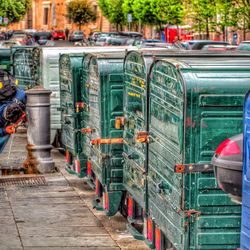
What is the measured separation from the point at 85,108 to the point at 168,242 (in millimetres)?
4506

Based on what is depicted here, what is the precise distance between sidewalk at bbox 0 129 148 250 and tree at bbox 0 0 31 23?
80.7 m

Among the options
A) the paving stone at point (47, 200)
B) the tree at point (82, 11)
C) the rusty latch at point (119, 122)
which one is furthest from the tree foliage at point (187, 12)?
the rusty latch at point (119, 122)

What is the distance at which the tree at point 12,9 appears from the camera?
9475 cm

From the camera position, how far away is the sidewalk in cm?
1034

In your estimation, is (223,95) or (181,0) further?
(181,0)

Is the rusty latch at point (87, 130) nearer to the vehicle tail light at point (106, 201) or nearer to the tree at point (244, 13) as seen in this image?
the vehicle tail light at point (106, 201)

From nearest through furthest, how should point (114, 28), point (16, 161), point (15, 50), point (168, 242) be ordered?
point (168, 242) < point (16, 161) < point (15, 50) < point (114, 28)

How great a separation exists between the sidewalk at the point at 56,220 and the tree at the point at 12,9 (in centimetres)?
8074

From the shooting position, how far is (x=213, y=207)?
7887 mm

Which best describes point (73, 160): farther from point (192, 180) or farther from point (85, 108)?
point (192, 180)

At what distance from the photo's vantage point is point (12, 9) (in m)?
96.5

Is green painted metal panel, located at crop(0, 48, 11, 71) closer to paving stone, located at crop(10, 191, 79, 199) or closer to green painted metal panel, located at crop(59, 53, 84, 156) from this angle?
green painted metal panel, located at crop(59, 53, 84, 156)

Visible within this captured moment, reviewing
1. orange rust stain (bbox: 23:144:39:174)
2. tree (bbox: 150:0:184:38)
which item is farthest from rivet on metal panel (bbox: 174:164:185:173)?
tree (bbox: 150:0:184:38)

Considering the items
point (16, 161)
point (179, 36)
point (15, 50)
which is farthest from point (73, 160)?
point (179, 36)
